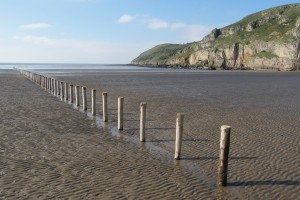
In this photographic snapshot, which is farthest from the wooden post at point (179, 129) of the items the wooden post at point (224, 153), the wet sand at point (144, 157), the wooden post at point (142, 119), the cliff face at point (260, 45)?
the cliff face at point (260, 45)

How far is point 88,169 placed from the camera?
434 inches

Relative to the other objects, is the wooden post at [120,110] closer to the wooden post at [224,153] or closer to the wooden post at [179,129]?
the wooden post at [179,129]

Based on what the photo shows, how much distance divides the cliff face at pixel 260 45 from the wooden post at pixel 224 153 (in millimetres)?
121271

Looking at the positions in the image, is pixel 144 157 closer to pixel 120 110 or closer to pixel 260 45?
pixel 120 110

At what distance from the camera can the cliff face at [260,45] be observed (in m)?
128

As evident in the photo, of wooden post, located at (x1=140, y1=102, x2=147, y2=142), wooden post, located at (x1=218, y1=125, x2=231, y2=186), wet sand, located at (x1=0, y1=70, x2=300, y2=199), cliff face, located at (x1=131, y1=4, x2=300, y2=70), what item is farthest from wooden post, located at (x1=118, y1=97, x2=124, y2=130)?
cliff face, located at (x1=131, y1=4, x2=300, y2=70)

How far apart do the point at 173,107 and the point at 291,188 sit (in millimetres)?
16451

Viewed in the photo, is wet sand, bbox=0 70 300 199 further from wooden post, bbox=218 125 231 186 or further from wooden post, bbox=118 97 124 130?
wooden post, bbox=118 97 124 130

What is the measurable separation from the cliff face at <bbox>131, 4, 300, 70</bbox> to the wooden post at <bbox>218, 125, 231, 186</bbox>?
121m

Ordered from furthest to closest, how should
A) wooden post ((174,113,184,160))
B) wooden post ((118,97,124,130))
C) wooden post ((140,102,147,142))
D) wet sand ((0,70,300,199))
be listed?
wooden post ((118,97,124,130)), wooden post ((140,102,147,142)), wooden post ((174,113,184,160)), wet sand ((0,70,300,199))

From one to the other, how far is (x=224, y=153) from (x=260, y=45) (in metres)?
146

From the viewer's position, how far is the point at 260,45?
145 m

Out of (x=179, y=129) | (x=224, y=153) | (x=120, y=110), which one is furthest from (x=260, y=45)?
(x=224, y=153)

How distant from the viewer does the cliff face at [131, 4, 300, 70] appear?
127750 millimetres
